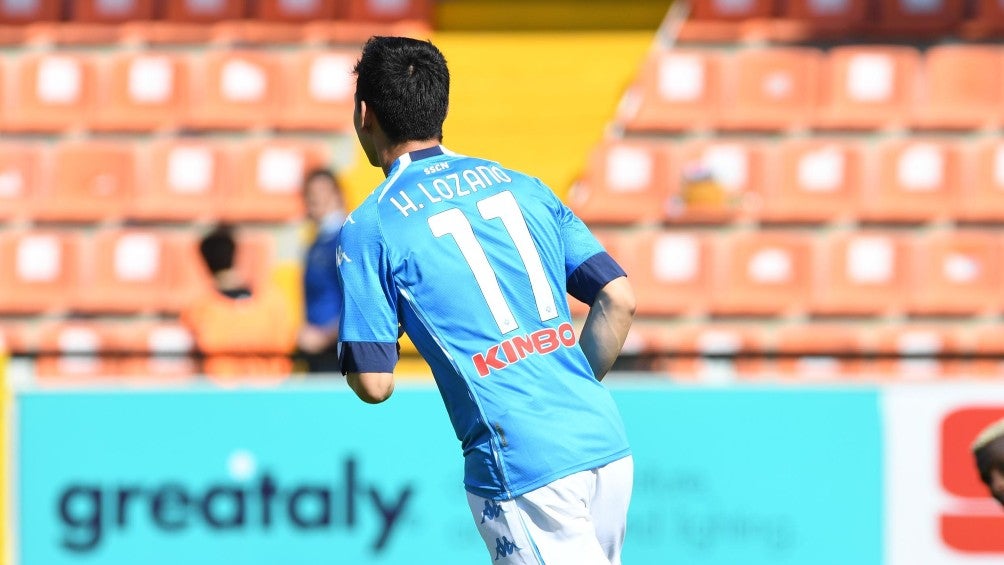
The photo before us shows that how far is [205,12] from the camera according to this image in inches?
427

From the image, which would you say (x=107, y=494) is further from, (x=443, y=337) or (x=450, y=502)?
(x=443, y=337)

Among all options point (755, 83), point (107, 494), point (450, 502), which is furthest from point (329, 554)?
point (755, 83)

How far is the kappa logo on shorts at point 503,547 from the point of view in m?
2.82

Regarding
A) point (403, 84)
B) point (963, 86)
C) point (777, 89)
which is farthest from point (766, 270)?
point (403, 84)

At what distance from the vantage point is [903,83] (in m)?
9.93

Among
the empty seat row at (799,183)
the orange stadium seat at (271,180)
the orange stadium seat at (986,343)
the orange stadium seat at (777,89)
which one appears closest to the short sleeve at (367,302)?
the orange stadium seat at (986,343)

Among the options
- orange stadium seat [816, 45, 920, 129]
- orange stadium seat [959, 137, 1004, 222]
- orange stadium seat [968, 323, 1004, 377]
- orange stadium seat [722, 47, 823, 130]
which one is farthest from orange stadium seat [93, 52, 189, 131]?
orange stadium seat [968, 323, 1004, 377]

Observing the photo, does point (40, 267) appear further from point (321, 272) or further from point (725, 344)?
point (725, 344)

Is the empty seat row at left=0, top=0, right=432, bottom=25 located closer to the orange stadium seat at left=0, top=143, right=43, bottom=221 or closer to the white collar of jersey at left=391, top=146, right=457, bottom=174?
the orange stadium seat at left=0, top=143, right=43, bottom=221

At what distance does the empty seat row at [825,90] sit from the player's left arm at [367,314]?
7356 millimetres

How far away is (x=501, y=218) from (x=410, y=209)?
183 millimetres

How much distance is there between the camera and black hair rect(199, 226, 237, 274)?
22.2 feet

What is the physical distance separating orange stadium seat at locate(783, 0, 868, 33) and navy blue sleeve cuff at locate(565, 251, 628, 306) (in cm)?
775

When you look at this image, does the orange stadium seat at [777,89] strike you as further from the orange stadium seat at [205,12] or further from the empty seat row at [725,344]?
the orange stadium seat at [205,12]
